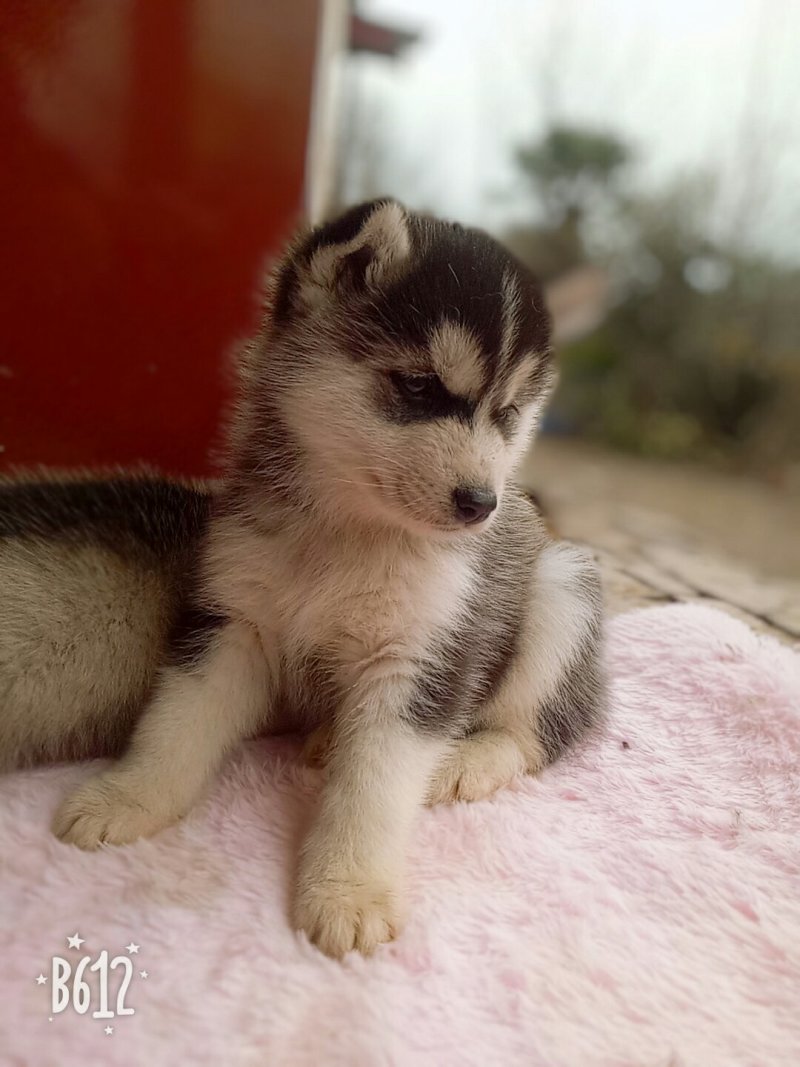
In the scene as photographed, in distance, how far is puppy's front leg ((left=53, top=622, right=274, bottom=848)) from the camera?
1.23m

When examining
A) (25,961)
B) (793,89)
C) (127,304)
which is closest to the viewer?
(25,961)

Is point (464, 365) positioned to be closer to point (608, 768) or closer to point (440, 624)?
point (440, 624)

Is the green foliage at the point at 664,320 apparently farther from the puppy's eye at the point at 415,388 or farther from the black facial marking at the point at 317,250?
the puppy's eye at the point at 415,388

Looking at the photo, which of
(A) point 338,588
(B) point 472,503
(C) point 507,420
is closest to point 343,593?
(A) point 338,588

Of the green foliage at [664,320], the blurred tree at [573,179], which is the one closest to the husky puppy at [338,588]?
Answer: the green foliage at [664,320]

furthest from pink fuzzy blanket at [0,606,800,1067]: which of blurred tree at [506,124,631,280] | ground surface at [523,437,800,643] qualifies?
blurred tree at [506,124,631,280]

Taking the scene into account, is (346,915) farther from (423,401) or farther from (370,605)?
(423,401)

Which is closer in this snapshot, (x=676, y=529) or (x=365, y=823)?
(x=365, y=823)

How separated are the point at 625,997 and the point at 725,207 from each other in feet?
13.8

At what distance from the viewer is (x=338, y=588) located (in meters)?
1.30

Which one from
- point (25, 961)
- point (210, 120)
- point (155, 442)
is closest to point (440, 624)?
point (25, 961)

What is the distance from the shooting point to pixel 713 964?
3.73ft

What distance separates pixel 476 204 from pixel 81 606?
3.22 m

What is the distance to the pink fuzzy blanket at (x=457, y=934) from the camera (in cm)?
95
